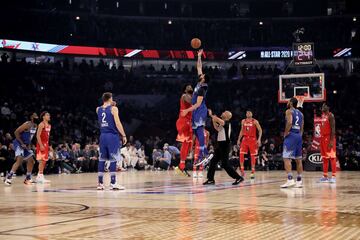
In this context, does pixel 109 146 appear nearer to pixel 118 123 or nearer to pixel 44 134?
pixel 118 123

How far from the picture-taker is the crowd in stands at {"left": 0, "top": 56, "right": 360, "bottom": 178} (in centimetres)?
2884

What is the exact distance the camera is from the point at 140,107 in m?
41.4

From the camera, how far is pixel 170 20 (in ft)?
156

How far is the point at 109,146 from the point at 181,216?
513 cm

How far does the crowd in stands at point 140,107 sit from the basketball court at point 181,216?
14535 millimetres

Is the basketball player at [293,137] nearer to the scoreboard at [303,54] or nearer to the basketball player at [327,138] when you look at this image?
the basketball player at [327,138]

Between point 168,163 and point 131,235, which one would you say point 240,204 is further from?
point 168,163

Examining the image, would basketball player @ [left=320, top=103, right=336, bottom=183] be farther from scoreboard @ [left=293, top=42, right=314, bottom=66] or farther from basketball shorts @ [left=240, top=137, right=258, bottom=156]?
scoreboard @ [left=293, top=42, right=314, bottom=66]

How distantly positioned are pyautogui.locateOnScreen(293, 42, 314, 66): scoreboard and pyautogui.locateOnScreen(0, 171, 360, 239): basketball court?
1854 cm

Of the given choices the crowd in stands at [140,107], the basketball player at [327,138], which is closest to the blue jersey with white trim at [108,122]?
the basketball player at [327,138]

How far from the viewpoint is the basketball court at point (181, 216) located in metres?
5.99

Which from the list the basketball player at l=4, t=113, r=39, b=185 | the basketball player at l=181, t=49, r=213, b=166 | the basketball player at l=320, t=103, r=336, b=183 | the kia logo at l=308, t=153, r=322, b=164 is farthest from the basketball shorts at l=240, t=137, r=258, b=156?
the kia logo at l=308, t=153, r=322, b=164

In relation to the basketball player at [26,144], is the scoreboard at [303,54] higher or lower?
higher

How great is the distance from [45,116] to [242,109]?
26.5m
